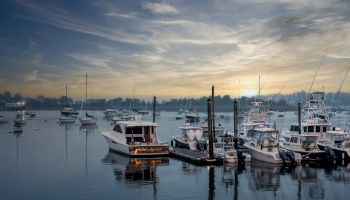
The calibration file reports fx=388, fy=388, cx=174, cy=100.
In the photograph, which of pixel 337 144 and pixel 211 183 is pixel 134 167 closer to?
pixel 211 183

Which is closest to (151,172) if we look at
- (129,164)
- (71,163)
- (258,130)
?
(129,164)

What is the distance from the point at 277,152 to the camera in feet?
124

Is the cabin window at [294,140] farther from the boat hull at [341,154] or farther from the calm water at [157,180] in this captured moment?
the calm water at [157,180]

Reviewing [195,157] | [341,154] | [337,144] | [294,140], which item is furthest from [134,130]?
[341,154]

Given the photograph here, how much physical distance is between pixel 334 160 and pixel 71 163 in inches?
1070

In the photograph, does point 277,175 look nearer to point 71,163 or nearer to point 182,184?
point 182,184

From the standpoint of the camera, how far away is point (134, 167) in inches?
1459

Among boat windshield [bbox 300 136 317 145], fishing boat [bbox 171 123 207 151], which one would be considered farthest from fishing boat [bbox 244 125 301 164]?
fishing boat [bbox 171 123 207 151]

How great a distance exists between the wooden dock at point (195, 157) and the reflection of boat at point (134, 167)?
1758 millimetres

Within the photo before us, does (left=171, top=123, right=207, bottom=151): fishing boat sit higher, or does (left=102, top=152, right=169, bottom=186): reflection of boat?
(left=171, top=123, right=207, bottom=151): fishing boat

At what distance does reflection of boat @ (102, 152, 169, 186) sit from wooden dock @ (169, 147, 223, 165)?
5.77 feet

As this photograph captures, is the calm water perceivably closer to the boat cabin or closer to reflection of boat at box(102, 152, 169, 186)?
reflection of boat at box(102, 152, 169, 186)

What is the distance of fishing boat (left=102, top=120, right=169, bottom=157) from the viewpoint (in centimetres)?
4166

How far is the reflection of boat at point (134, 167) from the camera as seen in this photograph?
31766mm
